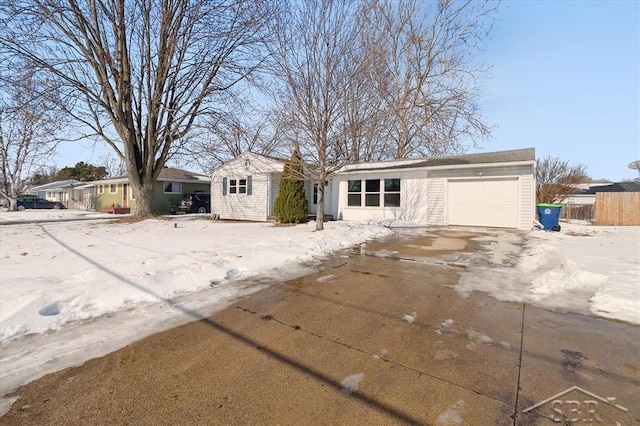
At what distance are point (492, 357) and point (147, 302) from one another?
4.01 m

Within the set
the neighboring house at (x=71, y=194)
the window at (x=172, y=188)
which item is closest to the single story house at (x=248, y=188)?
the window at (x=172, y=188)

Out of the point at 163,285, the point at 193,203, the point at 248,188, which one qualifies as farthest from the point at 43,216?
the point at 163,285

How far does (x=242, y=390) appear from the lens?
2273mm

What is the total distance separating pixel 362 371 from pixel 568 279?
424 cm

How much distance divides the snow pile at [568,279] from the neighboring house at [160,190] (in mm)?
23814

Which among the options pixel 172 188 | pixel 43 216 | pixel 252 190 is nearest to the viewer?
pixel 252 190

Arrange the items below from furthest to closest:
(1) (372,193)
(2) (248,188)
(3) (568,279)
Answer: (2) (248,188) → (1) (372,193) → (3) (568,279)

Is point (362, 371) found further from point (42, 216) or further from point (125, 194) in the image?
point (125, 194)

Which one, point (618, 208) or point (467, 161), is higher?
point (467, 161)

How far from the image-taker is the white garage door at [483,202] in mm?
12383

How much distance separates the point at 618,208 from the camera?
47.1 ft

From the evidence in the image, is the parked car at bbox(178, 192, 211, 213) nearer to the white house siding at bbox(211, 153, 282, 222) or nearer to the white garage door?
the white house siding at bbox(211, 153, 282, 222)

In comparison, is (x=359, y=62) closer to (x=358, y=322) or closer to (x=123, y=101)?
(x=358, y=322)

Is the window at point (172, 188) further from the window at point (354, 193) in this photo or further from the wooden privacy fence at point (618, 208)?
the wooden privacy fence at point (618, 208)
